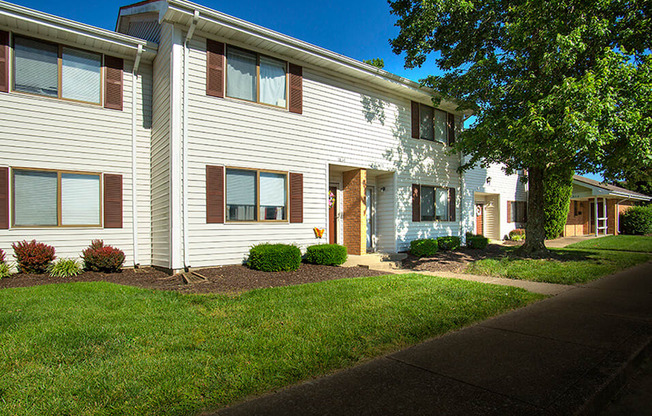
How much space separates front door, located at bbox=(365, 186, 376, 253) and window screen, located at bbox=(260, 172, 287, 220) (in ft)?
13.1

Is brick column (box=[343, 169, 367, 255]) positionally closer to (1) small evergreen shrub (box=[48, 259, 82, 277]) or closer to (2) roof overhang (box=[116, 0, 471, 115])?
(2) roof overhang (box=[116, 0, 471, 115])

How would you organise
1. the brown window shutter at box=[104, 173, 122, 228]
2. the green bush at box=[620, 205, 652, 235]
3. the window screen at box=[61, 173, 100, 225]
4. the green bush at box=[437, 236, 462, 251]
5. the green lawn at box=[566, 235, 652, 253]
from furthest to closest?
the green bush at box=[620, 205, 652, 235]
the green lawn at box=[566, 235, 652, 253]
the green bush at box=[437, 236, 462, 251]
the brown window shutter at box=[104, 173, 122, 228]
the window screen at box=[61, 173, 100, 225]

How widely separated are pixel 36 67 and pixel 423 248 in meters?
11.5

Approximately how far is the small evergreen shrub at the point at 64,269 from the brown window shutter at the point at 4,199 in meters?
1.31

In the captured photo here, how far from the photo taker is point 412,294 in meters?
6.46

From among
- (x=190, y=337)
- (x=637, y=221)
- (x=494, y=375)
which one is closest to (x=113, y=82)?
(x=190, y=337)

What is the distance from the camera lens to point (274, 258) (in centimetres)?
898

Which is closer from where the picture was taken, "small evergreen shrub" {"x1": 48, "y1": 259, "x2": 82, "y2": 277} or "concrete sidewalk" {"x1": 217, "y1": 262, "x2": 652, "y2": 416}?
"concrete sidewalk" {"x1": 217, "y1": 262, "x2": 652, "y2": 416}

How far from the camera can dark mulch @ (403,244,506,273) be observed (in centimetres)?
1053

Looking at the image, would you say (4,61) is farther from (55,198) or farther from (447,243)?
(447,243)

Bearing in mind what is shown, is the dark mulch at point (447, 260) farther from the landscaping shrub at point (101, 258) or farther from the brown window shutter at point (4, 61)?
the brown window shutter at point (4, 61)

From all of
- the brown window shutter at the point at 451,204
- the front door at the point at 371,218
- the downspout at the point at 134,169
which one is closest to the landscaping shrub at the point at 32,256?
the downspout at the point at 134,169

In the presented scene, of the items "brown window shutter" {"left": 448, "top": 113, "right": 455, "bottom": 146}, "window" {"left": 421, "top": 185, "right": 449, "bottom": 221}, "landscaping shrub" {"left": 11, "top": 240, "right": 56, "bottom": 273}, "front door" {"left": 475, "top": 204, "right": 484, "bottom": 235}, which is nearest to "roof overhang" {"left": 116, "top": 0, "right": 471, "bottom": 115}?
"brown window shutter" {"left": 448, "top": 113, "right": 455, "bottom": 146}

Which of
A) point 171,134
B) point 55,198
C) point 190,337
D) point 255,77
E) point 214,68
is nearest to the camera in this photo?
point 190,337
